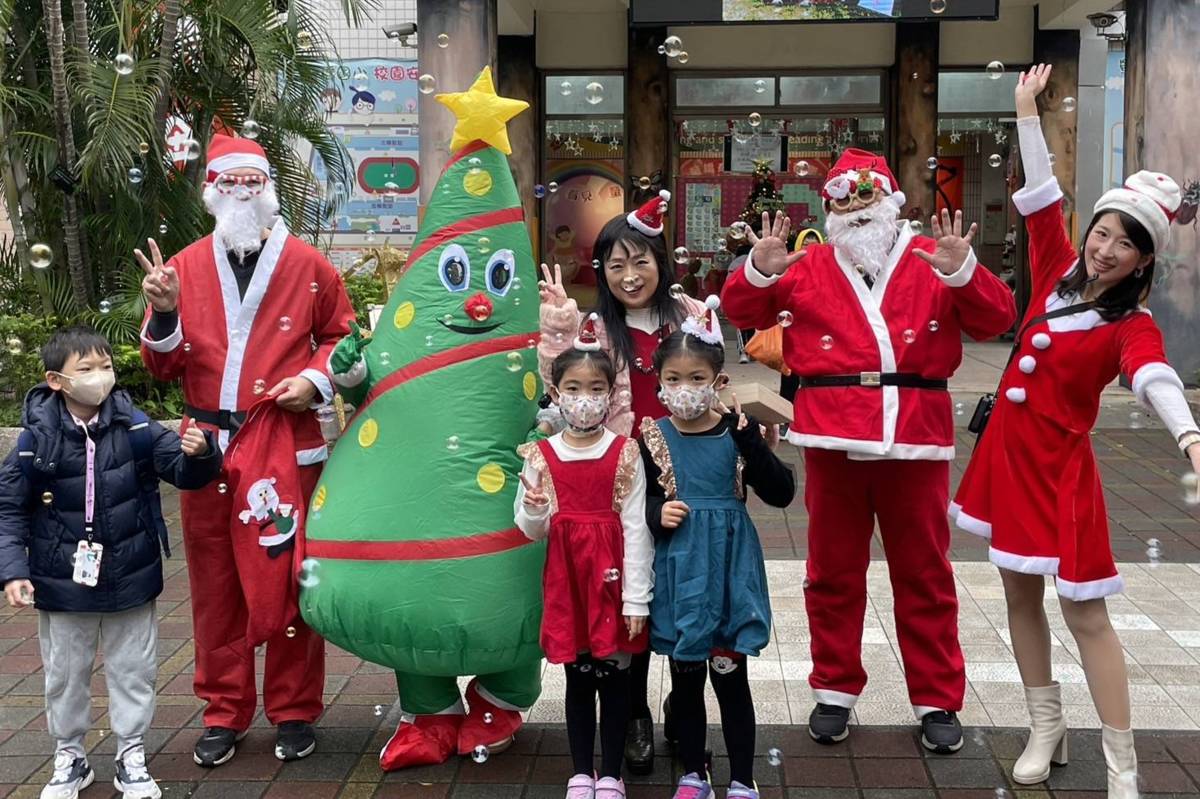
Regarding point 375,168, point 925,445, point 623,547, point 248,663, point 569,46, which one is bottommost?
point 248,663

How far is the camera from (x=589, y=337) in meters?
3.45

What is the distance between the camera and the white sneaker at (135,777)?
345 centimetres

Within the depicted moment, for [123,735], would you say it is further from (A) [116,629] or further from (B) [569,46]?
(B) [569,46]

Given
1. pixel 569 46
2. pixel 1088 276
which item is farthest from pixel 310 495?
pixel 569 46

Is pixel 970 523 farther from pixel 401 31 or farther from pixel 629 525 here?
pixel 401 31

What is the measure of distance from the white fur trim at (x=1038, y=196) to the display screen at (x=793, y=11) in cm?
796

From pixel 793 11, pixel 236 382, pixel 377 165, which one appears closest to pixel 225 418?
pixel 236 382

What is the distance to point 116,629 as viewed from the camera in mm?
3498

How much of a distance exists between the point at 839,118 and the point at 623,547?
11.5m

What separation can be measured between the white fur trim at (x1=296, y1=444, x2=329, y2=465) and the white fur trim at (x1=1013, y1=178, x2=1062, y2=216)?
7.01 ft

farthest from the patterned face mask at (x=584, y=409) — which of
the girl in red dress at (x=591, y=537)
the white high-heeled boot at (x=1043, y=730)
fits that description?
the white high-heeled boot at (x=1043, y=730)

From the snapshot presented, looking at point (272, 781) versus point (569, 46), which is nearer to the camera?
point (272, 781)

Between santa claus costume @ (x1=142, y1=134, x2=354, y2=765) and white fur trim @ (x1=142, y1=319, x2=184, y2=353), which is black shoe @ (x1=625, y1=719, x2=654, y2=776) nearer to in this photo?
santa claus costume @ (x1=142, y1=134, x2=354, y2=765)

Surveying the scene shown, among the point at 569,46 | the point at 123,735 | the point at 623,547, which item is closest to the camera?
the point at 623,547
